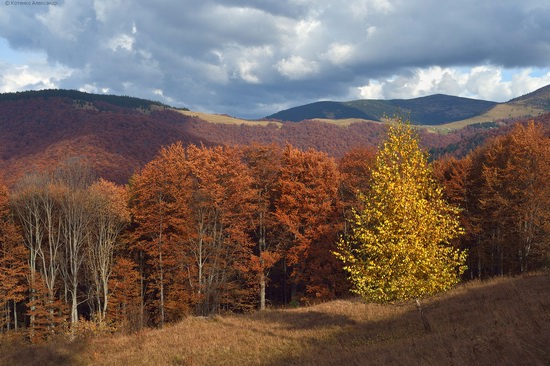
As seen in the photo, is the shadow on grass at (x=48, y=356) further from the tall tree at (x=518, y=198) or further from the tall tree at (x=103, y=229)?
the tall tree at (x=518, y=198)

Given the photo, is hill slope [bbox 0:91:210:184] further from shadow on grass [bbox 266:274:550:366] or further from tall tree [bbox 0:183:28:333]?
shadow on grass [bbox 266:274:550:366]

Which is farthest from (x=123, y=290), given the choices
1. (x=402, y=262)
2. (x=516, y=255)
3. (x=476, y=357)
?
(x=516, y=255)

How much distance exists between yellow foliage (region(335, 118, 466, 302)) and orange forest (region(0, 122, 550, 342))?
1680cm

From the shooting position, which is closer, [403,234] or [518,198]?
[403,234]

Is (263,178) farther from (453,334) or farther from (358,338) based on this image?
(453,334)

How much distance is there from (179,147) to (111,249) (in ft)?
38.4

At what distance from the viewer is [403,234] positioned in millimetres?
13000

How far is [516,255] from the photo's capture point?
3609cm

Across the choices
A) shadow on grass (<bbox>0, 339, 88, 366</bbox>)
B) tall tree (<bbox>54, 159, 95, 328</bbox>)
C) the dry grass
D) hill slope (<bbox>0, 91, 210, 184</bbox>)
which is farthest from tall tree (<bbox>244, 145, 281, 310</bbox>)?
hill slope (<bbox>0, 91, 210, 184</bbox>)

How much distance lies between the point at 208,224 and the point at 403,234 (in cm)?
2291

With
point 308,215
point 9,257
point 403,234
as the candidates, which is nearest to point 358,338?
point 403,234

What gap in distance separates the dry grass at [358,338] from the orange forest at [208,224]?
7.94 m

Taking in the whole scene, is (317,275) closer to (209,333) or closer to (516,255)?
(209,333)

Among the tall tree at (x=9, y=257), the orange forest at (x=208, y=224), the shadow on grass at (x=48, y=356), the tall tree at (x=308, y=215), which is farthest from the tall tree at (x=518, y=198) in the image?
the tall tree at (x=9, y=257)
